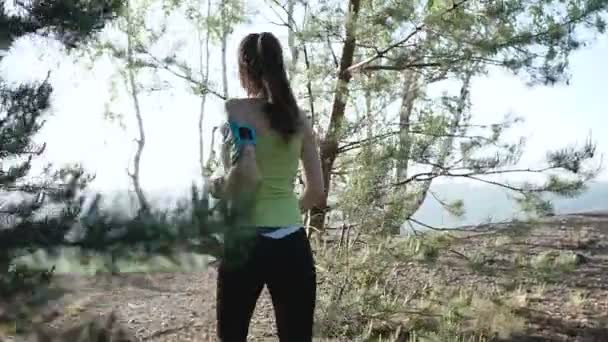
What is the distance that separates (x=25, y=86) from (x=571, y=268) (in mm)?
4913

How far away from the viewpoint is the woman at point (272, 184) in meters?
2.59

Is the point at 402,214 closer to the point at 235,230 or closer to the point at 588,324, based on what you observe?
the point at 588,324

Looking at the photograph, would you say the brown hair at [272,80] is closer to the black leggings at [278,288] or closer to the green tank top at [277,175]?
the green tank top at [277,175]

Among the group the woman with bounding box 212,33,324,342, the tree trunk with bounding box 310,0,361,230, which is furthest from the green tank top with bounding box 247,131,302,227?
the tree trunk with bounding box 310,0,361,230

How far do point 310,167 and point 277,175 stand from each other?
161mm

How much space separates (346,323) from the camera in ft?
18.7

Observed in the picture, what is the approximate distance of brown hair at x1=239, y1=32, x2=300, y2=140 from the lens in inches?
102

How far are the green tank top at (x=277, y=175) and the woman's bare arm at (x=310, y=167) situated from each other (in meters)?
0.04

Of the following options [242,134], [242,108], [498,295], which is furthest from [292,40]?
[242,134]

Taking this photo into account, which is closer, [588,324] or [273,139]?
[273,139]

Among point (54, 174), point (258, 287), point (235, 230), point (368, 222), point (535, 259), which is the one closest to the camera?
point (235, 230)

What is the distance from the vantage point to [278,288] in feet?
8.85

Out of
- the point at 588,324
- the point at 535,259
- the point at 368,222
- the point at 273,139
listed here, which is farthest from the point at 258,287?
the point at 588,324

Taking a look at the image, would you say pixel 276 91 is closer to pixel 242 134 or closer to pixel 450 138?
pixel 242 134
